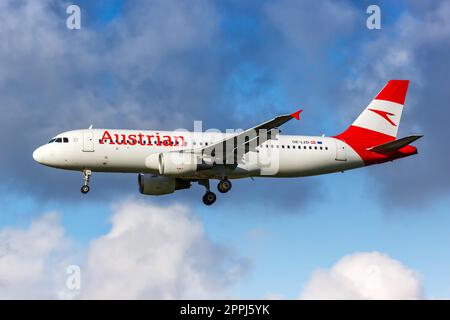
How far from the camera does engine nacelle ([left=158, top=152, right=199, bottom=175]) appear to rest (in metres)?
58.4

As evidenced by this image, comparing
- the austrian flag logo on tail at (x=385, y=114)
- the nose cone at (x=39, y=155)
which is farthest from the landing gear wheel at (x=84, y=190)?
the austrian flag logo on tail at (x=385, y=114)

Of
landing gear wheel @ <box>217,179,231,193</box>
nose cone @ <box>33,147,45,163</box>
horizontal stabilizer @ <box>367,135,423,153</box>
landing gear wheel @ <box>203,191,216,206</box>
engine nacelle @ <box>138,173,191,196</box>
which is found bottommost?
landing gear wheel @ <box>203,191,216,206</box>

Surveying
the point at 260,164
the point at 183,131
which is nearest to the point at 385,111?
the point at 260,164

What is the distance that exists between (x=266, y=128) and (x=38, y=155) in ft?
50.2

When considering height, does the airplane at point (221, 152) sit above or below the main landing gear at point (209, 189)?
above

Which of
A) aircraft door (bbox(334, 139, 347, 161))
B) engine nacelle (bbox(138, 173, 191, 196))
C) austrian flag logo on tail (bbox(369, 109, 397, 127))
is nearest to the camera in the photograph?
aircraft door (bbox(334, 139, 347, 161))

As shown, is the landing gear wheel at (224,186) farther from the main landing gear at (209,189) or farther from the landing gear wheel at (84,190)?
the landing gear wheel at (84,190)

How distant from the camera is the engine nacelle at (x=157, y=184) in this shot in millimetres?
64312

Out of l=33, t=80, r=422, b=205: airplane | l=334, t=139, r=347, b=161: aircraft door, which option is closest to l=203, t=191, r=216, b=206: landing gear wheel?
l=33, t=80, r=422, b=205: airplane

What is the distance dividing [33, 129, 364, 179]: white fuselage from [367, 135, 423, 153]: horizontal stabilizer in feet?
4.91

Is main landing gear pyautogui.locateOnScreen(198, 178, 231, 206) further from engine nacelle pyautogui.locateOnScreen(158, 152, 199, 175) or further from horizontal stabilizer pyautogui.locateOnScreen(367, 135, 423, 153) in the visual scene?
Answer: horizontal stabilizer pyautogui.locateOnScreen(367, 135, 423, 153)

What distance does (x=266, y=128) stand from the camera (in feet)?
187
